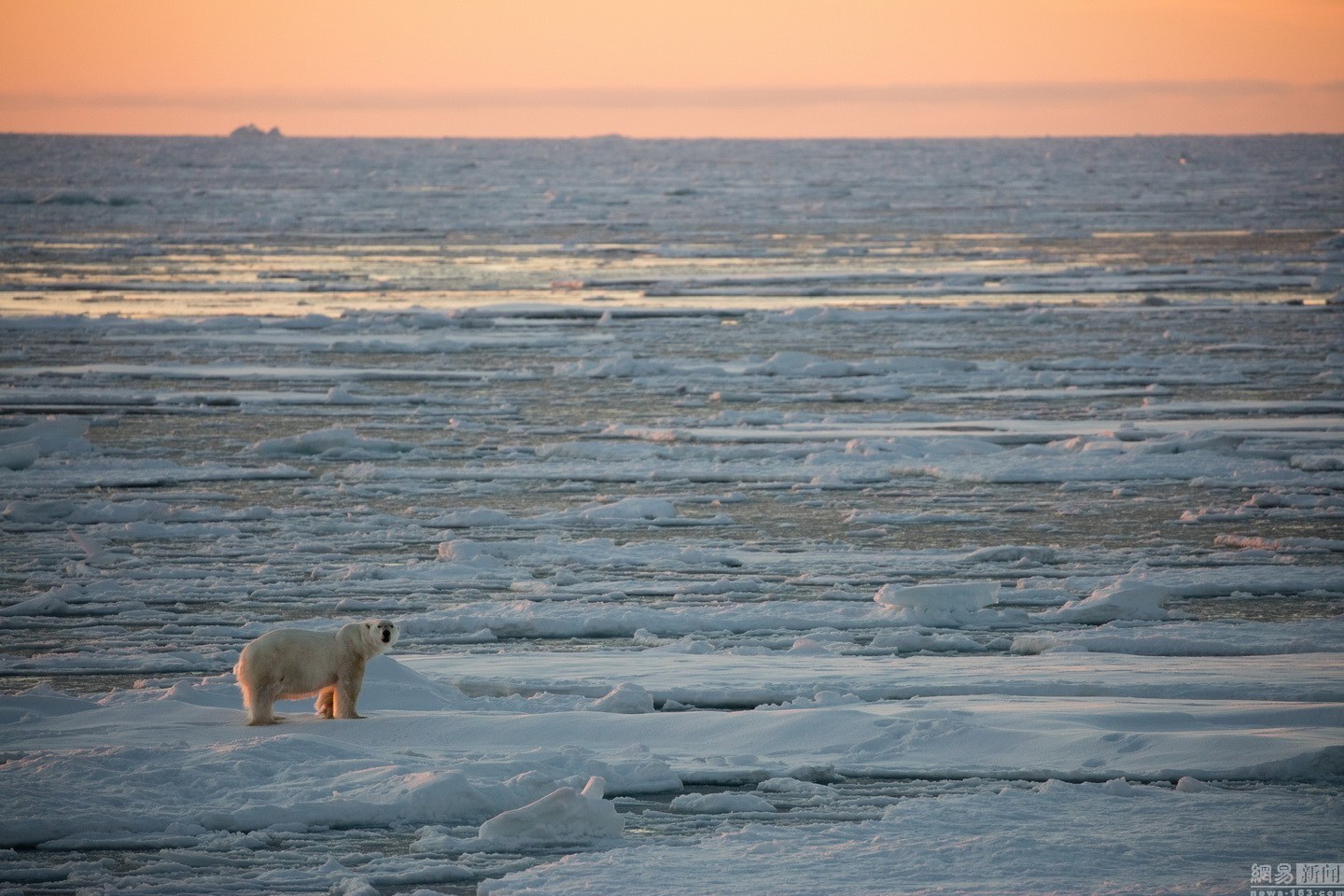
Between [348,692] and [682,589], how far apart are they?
8.25ft

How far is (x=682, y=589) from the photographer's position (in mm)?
7496

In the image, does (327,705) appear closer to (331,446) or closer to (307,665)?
(307,665)

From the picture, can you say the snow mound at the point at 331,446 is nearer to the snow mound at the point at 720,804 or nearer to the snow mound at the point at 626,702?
the snow mound at the point at 626,702

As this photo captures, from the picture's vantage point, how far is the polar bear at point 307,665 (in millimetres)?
5055

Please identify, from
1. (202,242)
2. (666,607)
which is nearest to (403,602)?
(666,607)

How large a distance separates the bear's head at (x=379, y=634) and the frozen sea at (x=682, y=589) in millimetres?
284

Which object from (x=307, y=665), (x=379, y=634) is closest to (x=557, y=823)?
(x=379, y=634)

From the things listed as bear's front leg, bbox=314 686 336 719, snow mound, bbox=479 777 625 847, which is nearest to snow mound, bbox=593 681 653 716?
bear's front leg, bbox=314 686 336 719

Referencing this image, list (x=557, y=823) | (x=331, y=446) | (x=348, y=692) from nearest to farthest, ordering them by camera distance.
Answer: (x=557, y=823) < (x=348, y=692) < (x=331, y=446)

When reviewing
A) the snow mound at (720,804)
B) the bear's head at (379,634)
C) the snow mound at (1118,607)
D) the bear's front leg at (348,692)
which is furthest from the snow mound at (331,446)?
the snow mound at (720,804)

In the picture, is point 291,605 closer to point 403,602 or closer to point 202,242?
point 403,602

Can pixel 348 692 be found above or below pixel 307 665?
below

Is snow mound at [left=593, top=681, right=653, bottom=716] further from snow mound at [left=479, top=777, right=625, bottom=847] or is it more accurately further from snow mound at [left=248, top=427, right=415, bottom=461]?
snow mound at [left=248, top=427, right=415, bottom=461]

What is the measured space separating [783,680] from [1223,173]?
223ft
